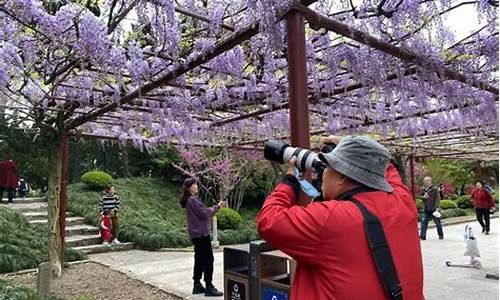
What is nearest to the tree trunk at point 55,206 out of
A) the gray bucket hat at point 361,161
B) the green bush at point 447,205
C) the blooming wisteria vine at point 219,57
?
the blooming wisteria vine at point 219,57

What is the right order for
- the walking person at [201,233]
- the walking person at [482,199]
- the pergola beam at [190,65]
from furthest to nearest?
1. the walking person at [482,199]
2. the walking person at [201,233]
3. the pergola beam at [190,65]

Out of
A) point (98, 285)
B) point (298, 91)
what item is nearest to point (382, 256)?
point (298, 91)

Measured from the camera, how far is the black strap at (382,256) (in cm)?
123

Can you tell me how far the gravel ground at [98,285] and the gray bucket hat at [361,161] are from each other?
12.8 feet

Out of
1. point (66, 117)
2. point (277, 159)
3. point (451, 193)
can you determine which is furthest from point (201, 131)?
point (451, 193)

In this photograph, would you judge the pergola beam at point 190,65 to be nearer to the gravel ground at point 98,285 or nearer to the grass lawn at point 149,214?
the gravel ground at point 98,285

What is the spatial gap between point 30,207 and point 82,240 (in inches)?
110

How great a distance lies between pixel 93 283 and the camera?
227 inches

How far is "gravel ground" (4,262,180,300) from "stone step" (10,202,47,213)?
174 inches

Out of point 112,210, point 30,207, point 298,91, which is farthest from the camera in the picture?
point 30,207

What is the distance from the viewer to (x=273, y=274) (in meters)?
2.92

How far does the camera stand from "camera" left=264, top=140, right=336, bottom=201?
4.84 ft

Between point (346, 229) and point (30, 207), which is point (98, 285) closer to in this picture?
point (346, 229)

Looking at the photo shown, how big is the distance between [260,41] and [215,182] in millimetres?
9315
